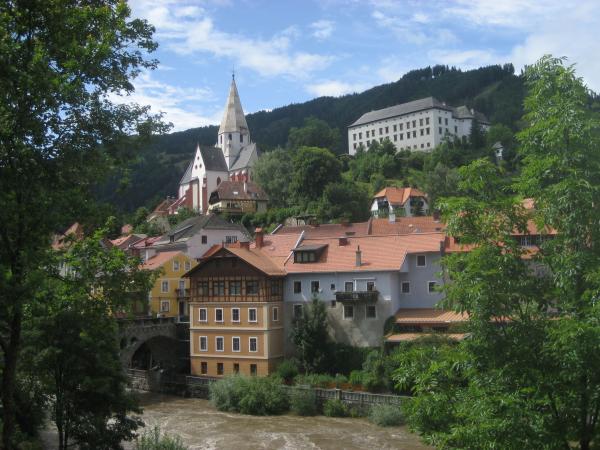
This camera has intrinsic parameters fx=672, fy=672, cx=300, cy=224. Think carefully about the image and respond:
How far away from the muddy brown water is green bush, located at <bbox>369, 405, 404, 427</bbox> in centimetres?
41

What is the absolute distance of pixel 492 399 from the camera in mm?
9914

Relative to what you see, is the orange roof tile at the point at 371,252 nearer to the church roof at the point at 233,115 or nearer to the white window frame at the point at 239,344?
the white window frame at the point at 239,344

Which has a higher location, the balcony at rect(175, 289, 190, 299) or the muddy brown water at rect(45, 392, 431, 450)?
the balcony at rect(175, 289, 190, 299)

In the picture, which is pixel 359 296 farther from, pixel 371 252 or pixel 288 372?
pixel 288 372

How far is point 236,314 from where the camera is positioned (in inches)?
1769

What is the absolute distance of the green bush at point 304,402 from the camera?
36.5 m

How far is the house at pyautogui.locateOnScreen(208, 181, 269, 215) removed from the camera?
87.2m

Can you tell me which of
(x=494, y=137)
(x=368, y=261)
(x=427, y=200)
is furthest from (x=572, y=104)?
(x=494, y=137)

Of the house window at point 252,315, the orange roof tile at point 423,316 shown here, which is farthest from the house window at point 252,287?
the orange roof tile at point 423,316

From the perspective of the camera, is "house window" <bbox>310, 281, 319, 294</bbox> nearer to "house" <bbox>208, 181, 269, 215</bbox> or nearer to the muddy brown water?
the muddy brown water

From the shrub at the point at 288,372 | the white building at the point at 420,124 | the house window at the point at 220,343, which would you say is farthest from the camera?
the white building at the point at 420,124

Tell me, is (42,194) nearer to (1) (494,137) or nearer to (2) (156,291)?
(2) (156,291)

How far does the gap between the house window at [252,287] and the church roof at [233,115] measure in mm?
80212

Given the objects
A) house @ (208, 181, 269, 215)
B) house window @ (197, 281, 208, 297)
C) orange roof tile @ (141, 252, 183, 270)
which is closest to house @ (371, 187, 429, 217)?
house @ (208, 181, 269, 215)
